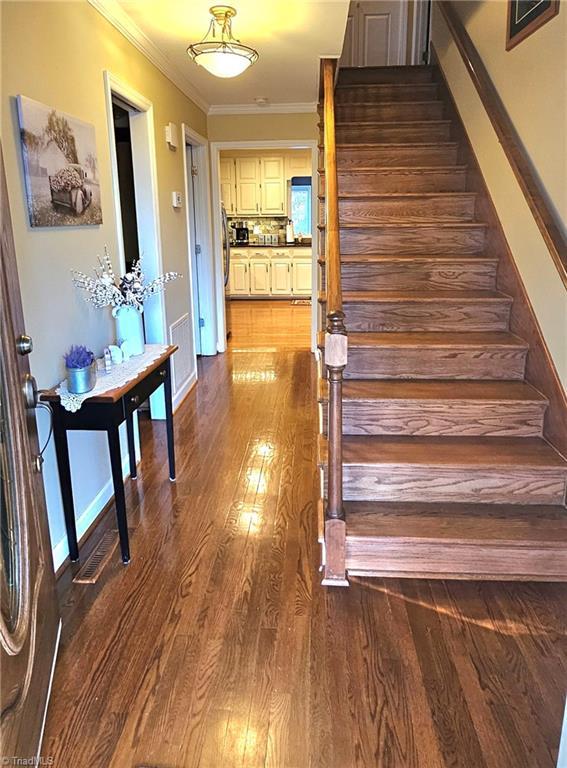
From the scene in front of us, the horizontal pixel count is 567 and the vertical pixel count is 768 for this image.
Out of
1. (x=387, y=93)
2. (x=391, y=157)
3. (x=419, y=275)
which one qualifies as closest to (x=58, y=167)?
(x=419, y=275)

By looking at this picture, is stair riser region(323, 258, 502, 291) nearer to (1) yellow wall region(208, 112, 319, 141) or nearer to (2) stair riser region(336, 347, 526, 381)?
(2) stair riser region(336, 347, 526, 381)

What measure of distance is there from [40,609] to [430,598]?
1.37 metres

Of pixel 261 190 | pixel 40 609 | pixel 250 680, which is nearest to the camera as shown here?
pixel 40 609

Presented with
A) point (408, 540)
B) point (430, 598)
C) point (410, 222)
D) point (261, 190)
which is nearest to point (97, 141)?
point (410, 222)

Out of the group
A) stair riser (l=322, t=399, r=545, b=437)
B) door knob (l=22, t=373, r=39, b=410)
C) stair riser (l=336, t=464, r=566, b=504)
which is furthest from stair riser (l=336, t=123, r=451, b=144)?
door knob (l=22, t=373, r=39, b=410)

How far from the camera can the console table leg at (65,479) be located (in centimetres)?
219

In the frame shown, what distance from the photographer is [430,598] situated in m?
2.11

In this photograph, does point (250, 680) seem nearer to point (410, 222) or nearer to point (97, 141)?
point (97, 141)

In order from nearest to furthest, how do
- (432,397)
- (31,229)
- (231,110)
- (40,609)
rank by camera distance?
1. (40,609)
2. (31,229)
3. (432,397)
4. (231,110)

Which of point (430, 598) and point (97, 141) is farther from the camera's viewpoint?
point (97, 141)

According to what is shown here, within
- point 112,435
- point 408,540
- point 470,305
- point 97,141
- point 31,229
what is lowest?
point 408,540

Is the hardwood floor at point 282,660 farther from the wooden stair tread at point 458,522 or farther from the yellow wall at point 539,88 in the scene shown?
the yellow wall at point 539,88

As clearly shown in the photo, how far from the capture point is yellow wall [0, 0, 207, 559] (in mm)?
1977

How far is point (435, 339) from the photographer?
2.82 m
